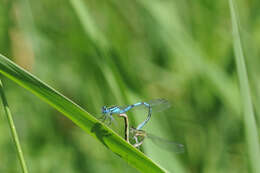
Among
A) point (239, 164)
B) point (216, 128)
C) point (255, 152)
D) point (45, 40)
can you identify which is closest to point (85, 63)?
point (45, 40)

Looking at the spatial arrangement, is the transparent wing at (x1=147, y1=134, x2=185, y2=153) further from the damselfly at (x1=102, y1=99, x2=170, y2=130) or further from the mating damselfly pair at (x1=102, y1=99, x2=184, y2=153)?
the damselfly at (x1=102, y1=99, x2=170, y2=130)

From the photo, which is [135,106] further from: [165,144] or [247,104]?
[247,104]

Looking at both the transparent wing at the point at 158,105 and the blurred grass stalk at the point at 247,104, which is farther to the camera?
the transparent wing at the point at 158,105

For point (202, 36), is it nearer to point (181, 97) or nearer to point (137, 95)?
point (181, 97)

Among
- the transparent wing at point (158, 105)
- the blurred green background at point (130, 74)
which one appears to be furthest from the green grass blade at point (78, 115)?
the transparent wing at point (158, 105)

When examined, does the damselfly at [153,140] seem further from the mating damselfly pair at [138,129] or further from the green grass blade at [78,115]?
the green grass blade at [78,115]

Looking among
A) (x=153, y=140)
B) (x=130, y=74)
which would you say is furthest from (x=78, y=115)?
(x=130, y=74)

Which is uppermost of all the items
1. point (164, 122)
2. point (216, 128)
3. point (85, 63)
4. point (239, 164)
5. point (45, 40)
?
point (45, 40)
